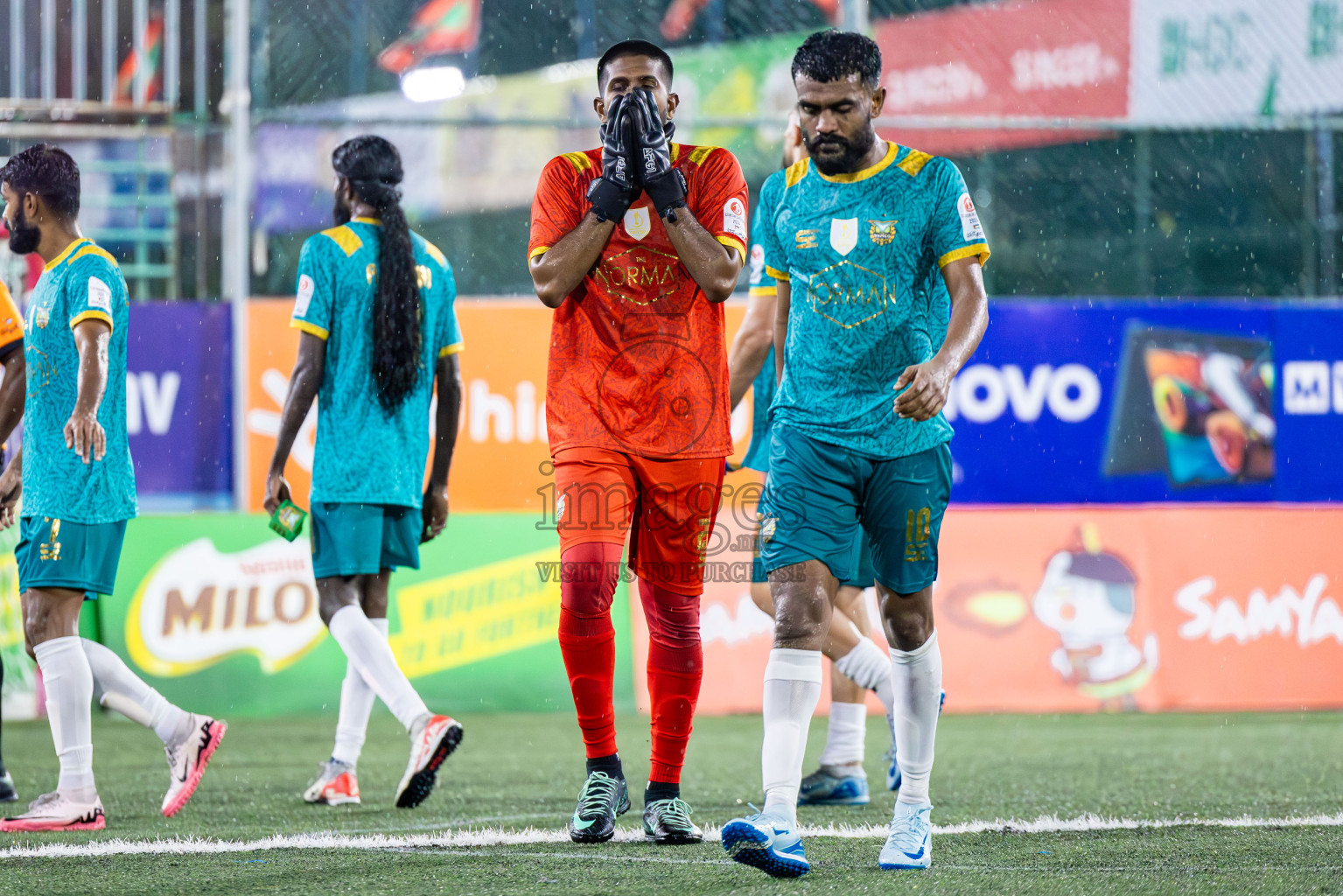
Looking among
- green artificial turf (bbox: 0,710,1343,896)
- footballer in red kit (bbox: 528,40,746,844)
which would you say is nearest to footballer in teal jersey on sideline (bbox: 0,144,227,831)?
green artificial turf (bbox: 0,710,1343,896)

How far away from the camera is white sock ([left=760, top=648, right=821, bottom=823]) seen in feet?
12.1

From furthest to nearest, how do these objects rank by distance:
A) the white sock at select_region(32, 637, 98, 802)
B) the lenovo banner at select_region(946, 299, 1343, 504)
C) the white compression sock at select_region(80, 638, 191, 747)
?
the lenovo banner at select_region(946, 299, 1343, 504) → the white compression sock at select_region(80, 638, 191, 747) → the white sock at select_region(32, 637, 98, 802)

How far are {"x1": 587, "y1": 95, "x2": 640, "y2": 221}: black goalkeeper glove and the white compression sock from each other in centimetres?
225

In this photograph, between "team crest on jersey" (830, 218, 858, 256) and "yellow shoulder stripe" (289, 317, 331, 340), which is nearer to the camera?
"team crest on jersey" (830, 218, 858, 256)

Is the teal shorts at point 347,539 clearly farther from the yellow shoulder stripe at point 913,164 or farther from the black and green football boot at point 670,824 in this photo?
the yellow shoulder stripe at point 913,164

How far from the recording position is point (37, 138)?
9453mm

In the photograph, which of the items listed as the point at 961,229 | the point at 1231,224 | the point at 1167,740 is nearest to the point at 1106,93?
the point at 1231,224

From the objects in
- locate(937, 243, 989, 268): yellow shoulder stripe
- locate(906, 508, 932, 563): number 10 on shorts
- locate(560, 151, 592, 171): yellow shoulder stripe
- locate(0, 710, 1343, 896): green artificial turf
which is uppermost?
locate(560, 151, 592, 171): yellow shoulder stripe

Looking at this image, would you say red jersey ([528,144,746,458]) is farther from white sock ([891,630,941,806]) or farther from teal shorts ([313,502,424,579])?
teal shorts ([313,502,424,579])

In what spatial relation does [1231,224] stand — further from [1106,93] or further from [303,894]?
[303,894]

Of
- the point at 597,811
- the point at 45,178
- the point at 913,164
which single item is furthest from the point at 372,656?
the point at 913,164

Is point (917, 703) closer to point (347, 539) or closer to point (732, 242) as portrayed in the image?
point (732, 242)

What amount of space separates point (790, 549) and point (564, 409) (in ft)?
2.66

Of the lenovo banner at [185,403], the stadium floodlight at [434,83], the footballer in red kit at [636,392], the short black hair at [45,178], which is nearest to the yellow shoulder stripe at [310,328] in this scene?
the short black hair at [45,178]
